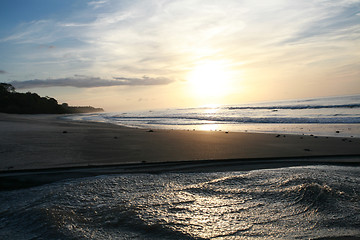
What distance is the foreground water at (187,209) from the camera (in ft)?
6.67

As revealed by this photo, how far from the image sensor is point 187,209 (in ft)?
8.05

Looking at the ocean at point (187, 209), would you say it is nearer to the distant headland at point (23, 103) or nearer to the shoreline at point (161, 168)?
the shoreline at point (161, 168)

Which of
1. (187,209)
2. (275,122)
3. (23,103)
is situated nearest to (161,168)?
(187,209)

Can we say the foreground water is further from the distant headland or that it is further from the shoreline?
the distant headland

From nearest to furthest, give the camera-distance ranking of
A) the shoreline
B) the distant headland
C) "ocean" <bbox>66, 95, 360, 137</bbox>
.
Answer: the shoreline, "ocean" <bbox>66, 95, 360, 137</bbox>, the distant headland

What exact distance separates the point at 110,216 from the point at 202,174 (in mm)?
1967

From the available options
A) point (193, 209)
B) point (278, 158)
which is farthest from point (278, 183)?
point (278, 158)

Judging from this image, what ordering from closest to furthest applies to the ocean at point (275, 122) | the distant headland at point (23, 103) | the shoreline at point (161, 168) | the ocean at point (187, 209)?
the ocean at point (187, 209) < the shoreline at point (161, 168) < the ocean at point (275, 122) < the distant headland at point (23, 103)

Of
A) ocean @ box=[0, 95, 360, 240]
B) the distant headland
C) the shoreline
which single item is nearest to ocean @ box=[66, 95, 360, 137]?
the shoreline

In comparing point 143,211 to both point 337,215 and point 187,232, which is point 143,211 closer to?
point 187,232

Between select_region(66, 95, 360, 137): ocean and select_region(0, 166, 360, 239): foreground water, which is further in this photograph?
select_region(66, 95, 360, 137): ocean

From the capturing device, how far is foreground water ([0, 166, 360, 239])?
2.03 metres

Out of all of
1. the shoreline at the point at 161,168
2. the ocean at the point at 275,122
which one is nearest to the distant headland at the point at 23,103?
the ocean at the point at 275,122

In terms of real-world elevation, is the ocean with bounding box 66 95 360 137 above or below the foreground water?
above
